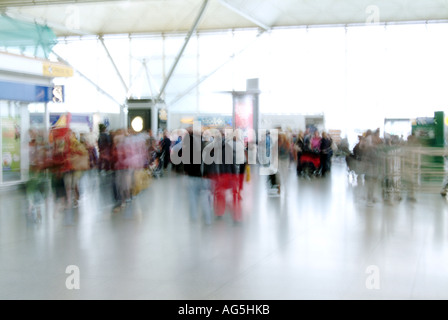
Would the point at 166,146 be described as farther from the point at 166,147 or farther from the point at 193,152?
the point at 193,152

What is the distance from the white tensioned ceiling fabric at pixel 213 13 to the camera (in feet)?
75.6

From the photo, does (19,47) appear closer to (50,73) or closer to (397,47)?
(50,73)

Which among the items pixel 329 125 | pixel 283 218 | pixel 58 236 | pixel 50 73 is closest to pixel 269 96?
pixel 329 125

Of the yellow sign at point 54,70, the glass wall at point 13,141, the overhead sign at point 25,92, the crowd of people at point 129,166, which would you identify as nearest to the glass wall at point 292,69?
the yellow sign at point 54,70

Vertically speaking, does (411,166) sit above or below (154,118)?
below

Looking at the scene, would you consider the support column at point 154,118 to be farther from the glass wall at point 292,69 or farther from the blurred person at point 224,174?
the blurred person at point 224,174

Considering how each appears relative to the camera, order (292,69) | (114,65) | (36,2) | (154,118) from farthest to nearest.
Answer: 1. (114,65)
2. (292,69)
3. (36,2)
4. (154,118)

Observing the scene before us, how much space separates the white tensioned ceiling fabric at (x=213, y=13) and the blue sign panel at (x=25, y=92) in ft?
31.5

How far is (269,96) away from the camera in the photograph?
953 inches

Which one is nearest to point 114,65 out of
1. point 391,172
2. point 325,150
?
point 325,150

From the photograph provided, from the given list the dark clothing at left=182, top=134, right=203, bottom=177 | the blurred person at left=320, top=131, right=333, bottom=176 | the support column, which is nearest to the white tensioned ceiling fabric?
the support column

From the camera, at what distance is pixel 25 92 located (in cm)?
1359

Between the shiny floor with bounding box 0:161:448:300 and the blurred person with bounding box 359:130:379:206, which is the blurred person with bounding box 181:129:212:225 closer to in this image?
the shiny floor with bounding box 0:161:448:300

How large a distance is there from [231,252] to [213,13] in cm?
2038
